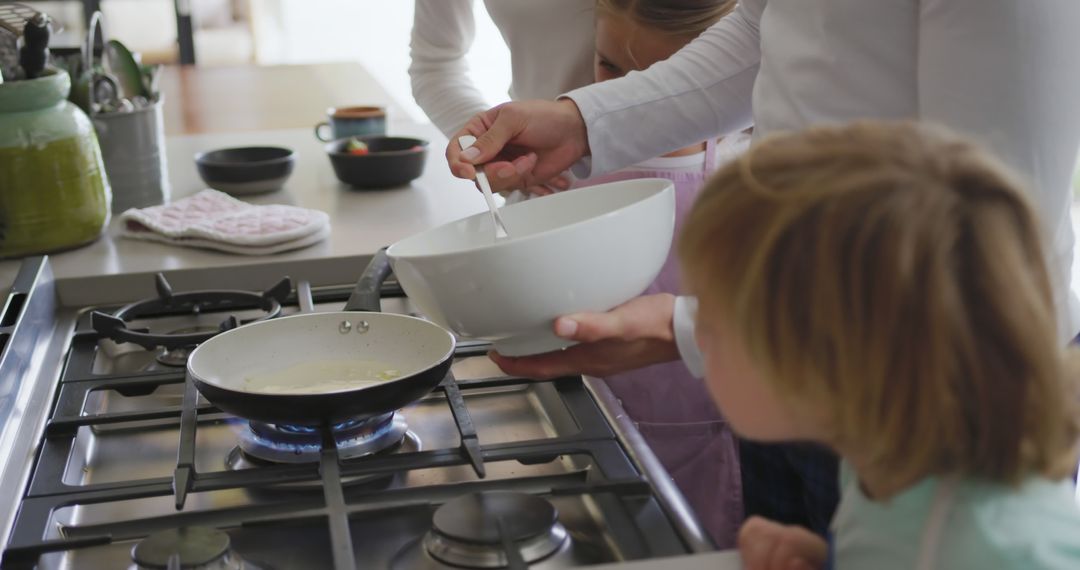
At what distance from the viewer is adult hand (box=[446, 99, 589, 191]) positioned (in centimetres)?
115

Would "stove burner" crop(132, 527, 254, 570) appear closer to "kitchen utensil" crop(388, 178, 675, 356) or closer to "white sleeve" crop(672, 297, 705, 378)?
"kitchen utensil" crop(388, 178, 675, 356)

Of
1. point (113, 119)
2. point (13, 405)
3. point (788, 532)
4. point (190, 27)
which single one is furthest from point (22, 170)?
point (190, 27)

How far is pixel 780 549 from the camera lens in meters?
0.73

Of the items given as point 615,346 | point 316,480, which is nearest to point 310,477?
point 316,480

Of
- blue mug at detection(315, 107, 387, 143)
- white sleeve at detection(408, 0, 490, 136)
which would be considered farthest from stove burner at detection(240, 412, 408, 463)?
blue mug at detection(315, 107, 387, 143)

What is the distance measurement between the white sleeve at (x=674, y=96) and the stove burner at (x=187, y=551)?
0.62 m

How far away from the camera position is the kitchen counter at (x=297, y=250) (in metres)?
1.39

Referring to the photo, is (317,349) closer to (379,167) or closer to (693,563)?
(693,563)

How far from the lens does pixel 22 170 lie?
139 cm

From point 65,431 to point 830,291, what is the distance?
70 cm

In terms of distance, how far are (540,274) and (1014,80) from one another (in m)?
0.35

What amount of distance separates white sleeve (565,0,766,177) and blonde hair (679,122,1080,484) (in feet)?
2.16

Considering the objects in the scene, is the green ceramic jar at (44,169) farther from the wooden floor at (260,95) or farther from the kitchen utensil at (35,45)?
the wooden floor at (260,95)

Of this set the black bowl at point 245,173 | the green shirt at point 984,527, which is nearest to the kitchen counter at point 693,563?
the green shirt at point 984,527
